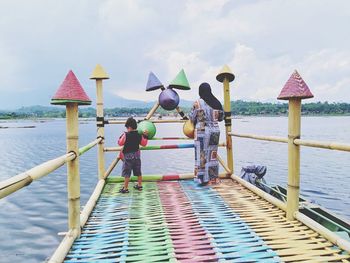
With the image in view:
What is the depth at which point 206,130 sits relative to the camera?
6.09 metres

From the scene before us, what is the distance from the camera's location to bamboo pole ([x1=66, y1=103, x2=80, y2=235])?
3.65m

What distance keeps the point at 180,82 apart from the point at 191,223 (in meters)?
3.46

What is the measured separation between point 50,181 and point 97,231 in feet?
52.9

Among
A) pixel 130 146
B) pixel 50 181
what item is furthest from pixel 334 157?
pixel 130 146

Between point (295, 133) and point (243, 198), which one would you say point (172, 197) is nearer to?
point (243, 198)

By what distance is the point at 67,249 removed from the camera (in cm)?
327

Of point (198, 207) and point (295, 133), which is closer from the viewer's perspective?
point (295, 133)

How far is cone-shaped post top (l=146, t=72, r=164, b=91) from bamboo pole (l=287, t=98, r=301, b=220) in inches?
133

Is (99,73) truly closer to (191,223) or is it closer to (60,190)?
(191,223)

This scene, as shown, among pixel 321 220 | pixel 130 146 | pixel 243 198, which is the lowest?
pixel 321 220

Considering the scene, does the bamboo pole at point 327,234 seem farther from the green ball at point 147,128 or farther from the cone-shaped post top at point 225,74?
the cone-shaped post top at point 225,74

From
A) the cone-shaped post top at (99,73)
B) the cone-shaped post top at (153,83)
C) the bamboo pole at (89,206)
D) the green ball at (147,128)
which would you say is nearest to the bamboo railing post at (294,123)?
the bamboo pole at (89,206)

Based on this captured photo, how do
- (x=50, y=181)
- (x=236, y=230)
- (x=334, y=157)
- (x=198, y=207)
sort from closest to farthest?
(x=236, y=230)
(x=198, y=207)
(x=50, y=181)
(x=334, y=157)

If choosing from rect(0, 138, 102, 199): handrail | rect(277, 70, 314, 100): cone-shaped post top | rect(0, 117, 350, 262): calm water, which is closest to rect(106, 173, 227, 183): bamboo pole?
rect(277, 70, 314, 100): cone-shaped post top
